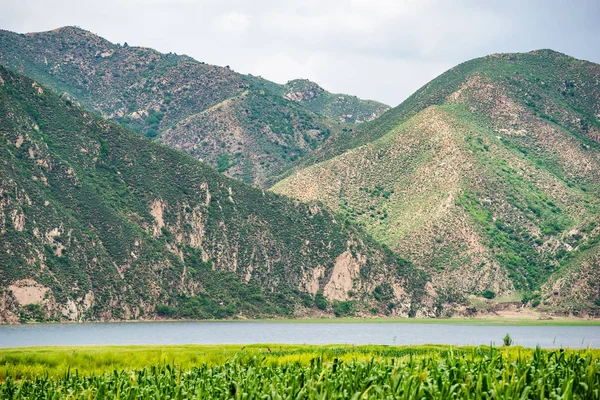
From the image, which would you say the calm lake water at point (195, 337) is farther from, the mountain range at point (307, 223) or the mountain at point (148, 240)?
the mountain range at point (307, 223)

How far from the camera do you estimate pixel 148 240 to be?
115188 millimetres

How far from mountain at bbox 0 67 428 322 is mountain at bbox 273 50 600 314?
11.0 meters

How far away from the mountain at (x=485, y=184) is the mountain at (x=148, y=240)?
1096 cm

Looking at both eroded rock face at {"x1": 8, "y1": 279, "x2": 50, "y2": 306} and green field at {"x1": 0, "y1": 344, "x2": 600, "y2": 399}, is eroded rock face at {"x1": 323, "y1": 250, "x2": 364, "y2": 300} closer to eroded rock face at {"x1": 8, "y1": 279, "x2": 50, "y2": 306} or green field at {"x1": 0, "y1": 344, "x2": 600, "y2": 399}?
eroded rock face at {"x1": 8, "y1": 279, "x2": 50, "y2": 306}

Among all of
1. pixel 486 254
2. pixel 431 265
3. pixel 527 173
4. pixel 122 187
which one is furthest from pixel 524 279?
pixel 122 187

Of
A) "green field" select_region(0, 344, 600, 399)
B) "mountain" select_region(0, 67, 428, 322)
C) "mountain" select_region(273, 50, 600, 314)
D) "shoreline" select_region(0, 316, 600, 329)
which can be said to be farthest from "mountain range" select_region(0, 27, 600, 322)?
"green field" select_region(0, 344, 600, 399)

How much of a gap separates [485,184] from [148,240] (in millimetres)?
67216

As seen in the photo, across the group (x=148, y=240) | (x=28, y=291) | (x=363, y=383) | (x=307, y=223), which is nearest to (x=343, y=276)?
(x=307, y=223)

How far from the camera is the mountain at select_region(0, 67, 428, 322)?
97.3 meters

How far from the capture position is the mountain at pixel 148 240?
97.3 m

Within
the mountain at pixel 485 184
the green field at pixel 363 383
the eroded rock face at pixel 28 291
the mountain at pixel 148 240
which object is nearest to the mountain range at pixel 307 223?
the eroded rock face at pixel 28 291

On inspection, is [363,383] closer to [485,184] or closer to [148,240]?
[148,240]

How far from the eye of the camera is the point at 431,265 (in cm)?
13712

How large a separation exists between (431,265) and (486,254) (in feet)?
32.1
